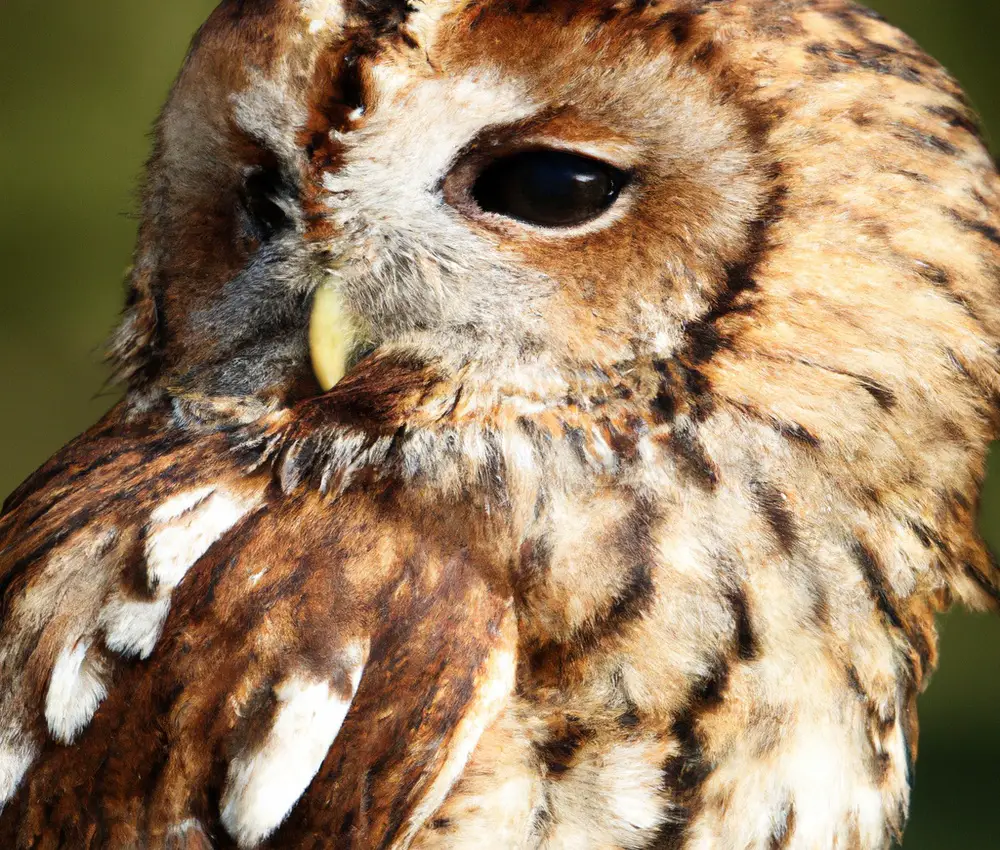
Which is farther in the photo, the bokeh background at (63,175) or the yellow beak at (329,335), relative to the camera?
the bokeh background at (63,175)

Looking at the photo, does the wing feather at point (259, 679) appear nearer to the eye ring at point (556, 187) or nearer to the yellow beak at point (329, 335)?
the yellow beak at point (329, 335)

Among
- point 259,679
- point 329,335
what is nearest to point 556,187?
point 329,335

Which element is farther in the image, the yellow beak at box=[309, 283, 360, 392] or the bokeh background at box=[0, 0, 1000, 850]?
the bokeh background at box=[0, 0, 1000, 850]

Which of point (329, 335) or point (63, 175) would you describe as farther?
point (63, 175)

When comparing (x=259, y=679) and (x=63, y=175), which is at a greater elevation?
(x=259, y=679)

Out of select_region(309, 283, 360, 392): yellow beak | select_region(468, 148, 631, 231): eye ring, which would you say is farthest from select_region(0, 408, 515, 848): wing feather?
select_region(468, 148, 631, 231): eye ring

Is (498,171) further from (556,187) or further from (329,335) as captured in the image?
(329,335)

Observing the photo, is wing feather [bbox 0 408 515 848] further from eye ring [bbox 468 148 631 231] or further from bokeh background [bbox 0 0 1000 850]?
bokeh background [bbox 0 0 1000 850]

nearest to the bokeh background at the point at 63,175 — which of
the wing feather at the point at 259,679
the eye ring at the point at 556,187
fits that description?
the wing feather at the point at 259,679
